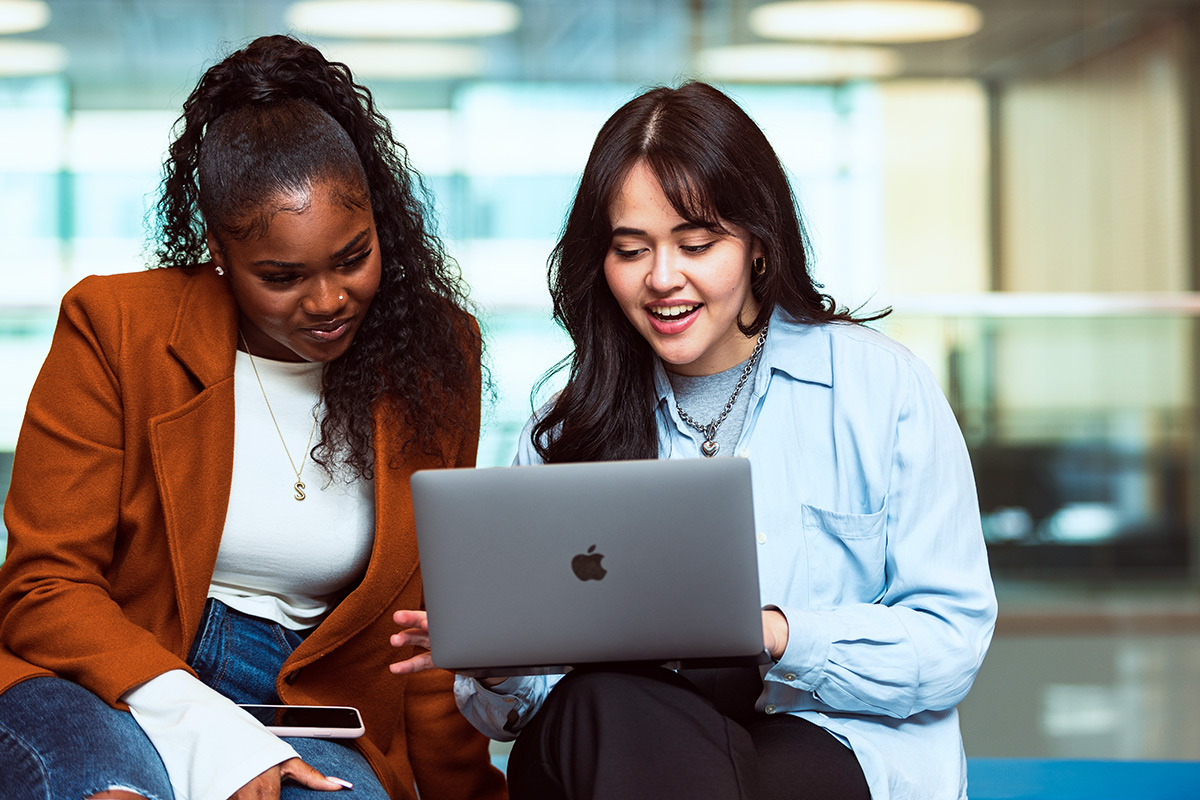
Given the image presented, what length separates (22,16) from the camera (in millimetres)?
4332

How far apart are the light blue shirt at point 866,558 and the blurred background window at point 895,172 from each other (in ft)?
8.77

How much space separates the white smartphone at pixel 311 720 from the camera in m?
1.40

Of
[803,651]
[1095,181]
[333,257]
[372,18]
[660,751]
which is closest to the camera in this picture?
[660,751]

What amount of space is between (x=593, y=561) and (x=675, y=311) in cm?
45

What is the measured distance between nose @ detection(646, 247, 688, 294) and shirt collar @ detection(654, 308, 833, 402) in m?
0.16

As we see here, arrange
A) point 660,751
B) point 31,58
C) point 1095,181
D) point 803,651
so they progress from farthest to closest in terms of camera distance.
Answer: point 1095,181
point 31,58
point 803,651
point 660,751

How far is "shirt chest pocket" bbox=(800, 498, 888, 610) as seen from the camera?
1341 millimetres

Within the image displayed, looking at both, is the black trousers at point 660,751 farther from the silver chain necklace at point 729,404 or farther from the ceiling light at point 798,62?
the ceiling light at point 798,62

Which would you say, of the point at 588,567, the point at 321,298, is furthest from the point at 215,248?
the point at 588,567

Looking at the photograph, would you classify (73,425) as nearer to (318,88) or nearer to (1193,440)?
(318,88)

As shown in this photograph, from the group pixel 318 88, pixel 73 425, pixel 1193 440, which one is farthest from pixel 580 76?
pixel 73 425

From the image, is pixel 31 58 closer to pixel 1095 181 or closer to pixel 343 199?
pixel 343 199

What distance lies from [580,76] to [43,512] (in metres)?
3.49

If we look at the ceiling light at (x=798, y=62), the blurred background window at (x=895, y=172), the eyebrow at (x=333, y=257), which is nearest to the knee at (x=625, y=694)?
the eyebrow at (x=333, y=257)
